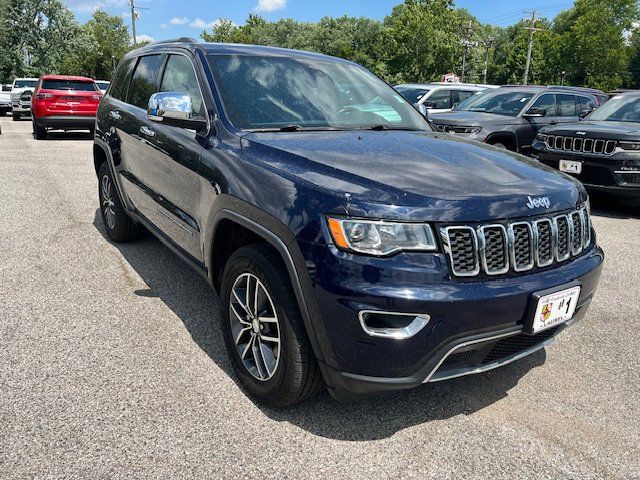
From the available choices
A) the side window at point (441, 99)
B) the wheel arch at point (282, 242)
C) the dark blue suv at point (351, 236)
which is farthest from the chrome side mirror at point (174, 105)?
the side window at point (441, 99)

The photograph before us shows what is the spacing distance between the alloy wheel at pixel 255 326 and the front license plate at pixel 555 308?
1129 mm

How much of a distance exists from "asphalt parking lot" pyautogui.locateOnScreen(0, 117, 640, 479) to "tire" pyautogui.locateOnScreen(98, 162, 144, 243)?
98 centimetres

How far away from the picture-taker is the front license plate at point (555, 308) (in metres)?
2.43

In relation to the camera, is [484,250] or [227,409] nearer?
[484,250]

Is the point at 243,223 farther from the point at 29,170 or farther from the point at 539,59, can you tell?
the point at 539,59

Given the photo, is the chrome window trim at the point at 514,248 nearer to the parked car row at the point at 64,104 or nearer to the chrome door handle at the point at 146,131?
the chrome door handle at the point at 146,131

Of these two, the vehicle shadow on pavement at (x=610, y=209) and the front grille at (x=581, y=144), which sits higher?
the front grille at (x=581, y=144)

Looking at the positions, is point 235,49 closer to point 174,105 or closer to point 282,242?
point 174,105

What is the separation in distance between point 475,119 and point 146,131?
21.9ft

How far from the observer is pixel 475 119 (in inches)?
370

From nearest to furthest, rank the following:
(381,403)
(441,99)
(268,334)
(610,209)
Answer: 1. (268,334)
2. (381,403)
3. (610,209)
4. (441,99)

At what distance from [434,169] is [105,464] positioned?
1894 millimetres

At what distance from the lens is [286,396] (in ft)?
8.45

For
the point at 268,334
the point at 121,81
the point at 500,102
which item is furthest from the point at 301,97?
the point at 500,102
